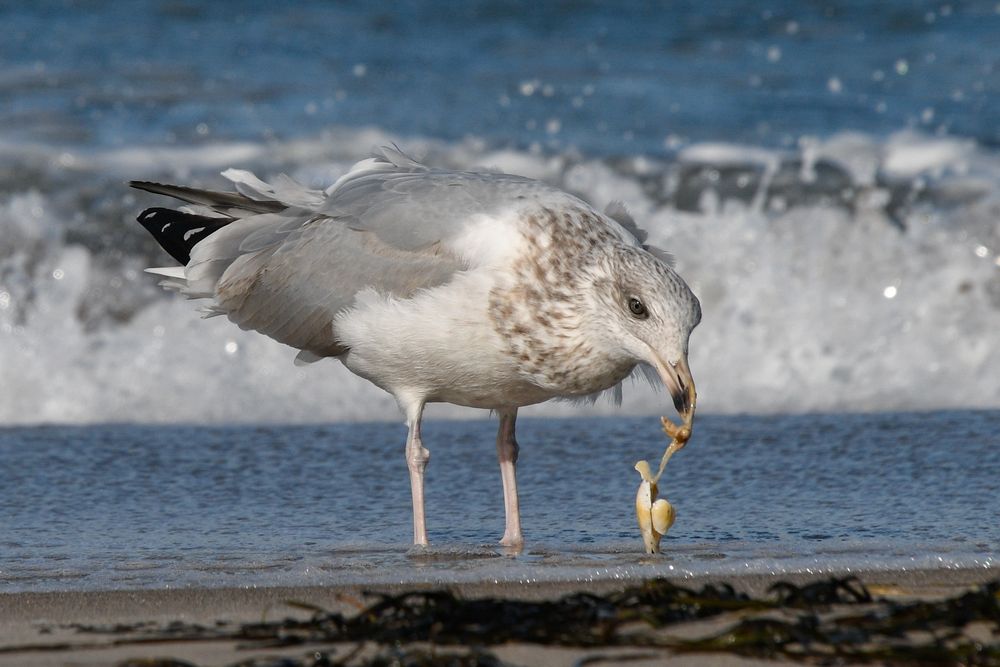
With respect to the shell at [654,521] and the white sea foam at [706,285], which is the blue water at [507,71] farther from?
the shell at [654,521]

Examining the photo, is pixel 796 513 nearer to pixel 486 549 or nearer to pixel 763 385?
pixel 486 549

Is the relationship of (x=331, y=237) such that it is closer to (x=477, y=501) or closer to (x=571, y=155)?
(x=477, y=501)

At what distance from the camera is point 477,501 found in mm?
6133

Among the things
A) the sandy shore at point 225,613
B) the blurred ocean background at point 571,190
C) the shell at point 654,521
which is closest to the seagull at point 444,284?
the shell at point 654,521

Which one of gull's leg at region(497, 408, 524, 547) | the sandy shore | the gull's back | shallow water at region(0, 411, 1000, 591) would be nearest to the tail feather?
the gull's back

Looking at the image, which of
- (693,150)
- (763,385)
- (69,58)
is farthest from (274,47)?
(763,385)

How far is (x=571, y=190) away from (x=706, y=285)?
1.88 metres

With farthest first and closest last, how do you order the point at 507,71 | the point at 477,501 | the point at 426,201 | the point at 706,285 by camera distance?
the point at 507,71
the point at 706,285
the point at 477,501
the point at 426,201

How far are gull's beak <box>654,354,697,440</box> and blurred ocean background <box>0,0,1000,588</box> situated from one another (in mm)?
454

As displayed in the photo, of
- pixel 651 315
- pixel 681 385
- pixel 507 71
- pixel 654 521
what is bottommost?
pixel 654 521

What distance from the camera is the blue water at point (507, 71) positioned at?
12.4m

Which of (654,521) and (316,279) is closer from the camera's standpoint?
(654,521)

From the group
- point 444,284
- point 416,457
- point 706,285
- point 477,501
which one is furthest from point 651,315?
point 706,285

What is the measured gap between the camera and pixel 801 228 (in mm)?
10125
